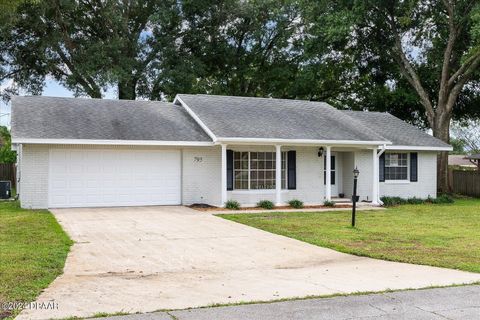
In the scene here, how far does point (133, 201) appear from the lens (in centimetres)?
1845

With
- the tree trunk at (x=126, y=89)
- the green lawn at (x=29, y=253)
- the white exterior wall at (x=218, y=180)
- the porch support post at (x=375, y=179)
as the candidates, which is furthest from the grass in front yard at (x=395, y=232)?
the tree trunk at (x=126, y=89)

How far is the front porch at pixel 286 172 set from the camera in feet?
62.6

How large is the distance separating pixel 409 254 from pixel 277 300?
13.9 ft

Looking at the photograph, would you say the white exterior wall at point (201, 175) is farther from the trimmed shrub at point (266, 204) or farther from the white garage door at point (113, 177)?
the trimmed shrub at point (266, 204)

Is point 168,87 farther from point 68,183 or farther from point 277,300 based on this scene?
point 277,300

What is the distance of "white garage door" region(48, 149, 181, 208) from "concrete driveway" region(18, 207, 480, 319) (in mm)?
5162

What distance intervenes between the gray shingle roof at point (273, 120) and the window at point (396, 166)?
5.89 ft

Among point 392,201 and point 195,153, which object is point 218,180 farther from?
point 392,201

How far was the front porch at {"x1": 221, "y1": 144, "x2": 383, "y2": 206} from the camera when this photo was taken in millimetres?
19094

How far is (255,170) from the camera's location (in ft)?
64.5

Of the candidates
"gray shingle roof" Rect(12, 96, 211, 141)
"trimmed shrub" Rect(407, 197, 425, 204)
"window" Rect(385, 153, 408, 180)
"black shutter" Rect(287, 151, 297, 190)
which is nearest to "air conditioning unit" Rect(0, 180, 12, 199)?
"gray shingle roof" Rect(12, 96, 211, 141)

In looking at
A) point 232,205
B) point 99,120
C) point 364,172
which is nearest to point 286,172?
point 232,205

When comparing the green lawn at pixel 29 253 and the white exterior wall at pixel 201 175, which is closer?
the green lawn at pixel 29 253

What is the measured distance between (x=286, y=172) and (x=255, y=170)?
4.10ft
